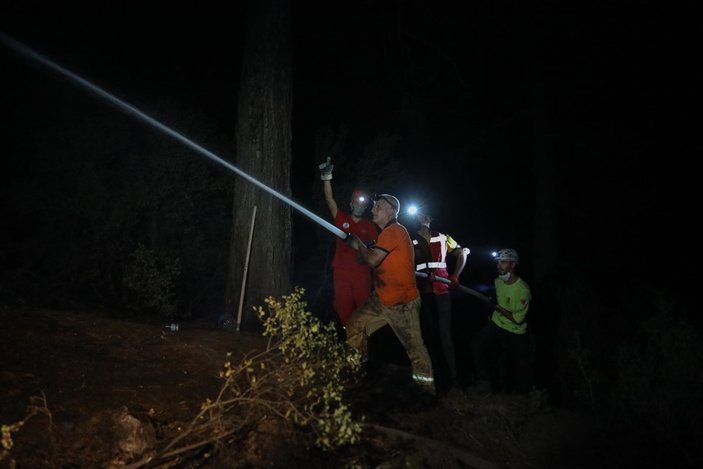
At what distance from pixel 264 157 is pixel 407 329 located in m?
2.96

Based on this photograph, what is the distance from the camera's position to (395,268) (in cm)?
547

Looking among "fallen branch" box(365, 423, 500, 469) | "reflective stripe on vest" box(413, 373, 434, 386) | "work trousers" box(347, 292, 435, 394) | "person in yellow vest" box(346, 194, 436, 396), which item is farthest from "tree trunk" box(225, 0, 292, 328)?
"fallen branch" box(365, 423, 500, 469)

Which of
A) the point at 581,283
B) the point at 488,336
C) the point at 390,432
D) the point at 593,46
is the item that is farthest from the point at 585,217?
the point at 390,432

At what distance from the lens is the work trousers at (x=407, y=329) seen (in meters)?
5.44

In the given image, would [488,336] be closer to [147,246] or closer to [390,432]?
[390,432]

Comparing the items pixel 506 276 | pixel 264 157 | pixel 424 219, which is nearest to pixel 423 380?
pixel 506 276

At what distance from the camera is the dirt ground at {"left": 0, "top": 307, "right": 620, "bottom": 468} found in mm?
3410

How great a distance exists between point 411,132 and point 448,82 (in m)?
1.95

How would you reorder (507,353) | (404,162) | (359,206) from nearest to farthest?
(359,206) < (507,353) < (404,162)

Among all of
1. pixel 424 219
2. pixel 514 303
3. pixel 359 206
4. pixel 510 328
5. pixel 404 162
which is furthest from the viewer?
pixel 404 162

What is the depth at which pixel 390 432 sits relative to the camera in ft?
14.1

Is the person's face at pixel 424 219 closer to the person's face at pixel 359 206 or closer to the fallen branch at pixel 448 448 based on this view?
the person's face at pixel 359 206

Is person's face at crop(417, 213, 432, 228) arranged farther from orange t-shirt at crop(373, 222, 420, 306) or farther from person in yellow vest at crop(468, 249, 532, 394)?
orange t-shirt at crop(373, 222, 420, 306)

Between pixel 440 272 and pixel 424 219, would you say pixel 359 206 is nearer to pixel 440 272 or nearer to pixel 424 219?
pixel 424 219
